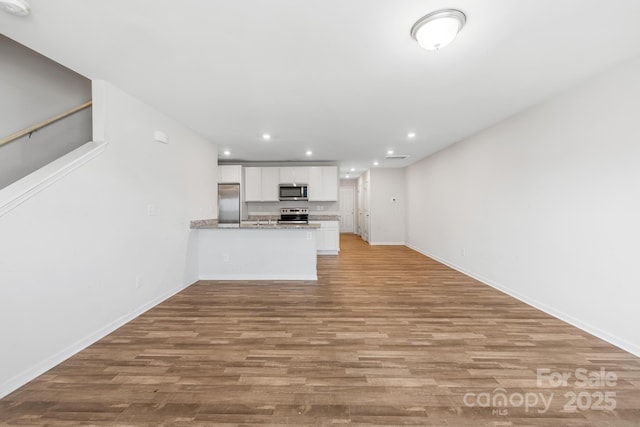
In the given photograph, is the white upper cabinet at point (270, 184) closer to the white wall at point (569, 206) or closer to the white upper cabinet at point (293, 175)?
the white upper cabinet at point (293, 175)

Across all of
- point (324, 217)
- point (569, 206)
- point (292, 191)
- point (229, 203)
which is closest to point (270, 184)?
point (292, 191)

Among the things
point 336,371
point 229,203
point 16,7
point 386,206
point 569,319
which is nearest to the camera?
point 16,7

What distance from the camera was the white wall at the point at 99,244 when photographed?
177 cm

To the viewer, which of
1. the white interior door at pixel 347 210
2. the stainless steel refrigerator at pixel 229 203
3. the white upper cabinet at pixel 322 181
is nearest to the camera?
the stainless steel refrigerator at pixel 229 203

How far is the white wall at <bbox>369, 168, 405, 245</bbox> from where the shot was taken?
806cm

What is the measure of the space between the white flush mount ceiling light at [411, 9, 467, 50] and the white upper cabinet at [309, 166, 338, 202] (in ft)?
16.0

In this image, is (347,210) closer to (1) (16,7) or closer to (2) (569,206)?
(2) (569,206)

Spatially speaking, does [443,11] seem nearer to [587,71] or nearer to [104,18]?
[587,71]

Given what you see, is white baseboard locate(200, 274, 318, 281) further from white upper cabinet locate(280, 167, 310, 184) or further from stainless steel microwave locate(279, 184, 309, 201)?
white upper cabinet locate(280, 167, 310, 184)

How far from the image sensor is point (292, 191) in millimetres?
6559

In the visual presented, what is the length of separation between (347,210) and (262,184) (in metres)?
5.44

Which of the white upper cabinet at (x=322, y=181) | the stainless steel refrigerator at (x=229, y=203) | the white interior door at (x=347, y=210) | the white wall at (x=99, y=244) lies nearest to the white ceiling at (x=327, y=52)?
the white wall at (x=99, y=244)

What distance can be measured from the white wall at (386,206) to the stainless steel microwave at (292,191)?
258 centimetres

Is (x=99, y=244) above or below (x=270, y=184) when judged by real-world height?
below
